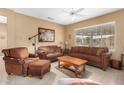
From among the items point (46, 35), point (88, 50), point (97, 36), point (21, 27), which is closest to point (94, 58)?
point (88, 50)

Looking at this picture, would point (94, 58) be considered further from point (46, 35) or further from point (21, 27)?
point (21, 27)

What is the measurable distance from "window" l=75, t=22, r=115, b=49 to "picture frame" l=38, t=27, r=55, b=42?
1.44m

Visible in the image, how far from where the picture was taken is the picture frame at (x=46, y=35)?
4478 mm

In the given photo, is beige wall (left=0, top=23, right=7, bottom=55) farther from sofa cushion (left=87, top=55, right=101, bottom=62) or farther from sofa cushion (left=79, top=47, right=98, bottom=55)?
sofa cushion (left=79, top=47, right=98, bottom=55)

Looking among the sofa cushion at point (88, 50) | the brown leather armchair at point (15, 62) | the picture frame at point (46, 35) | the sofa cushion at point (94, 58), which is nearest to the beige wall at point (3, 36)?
the brown leather armchair at point (15, 62)

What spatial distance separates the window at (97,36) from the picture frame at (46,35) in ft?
4.73

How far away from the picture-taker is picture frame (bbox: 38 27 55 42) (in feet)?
14.7

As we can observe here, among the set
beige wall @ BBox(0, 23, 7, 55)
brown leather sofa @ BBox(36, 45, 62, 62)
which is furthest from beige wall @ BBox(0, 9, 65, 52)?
brown leather sofa @ BBox(36, 45, 62, 62)

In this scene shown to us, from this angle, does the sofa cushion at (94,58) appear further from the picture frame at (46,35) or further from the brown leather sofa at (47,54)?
the picture frame at (46,35)

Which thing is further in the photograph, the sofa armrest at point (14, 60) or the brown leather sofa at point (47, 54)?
the brown leather sofa at point (47, 54)

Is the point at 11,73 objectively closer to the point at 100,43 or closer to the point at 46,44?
the point at 46,44

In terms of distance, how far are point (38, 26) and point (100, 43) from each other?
302 centimetres

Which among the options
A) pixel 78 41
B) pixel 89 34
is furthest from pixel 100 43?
pixel 78 41
